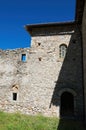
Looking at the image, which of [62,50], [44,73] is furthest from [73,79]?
[62,50]

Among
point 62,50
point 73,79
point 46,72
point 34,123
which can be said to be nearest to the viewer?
point 34,123

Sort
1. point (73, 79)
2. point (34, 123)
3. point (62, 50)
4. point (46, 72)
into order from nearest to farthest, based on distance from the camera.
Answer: point (34, 123)
point (73, 79)
point (46, 72)
point (62, 50)

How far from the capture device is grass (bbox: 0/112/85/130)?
10695 millimetres

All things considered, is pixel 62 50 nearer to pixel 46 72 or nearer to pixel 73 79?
pixel 46 72

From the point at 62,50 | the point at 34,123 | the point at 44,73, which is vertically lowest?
the point at 34,123

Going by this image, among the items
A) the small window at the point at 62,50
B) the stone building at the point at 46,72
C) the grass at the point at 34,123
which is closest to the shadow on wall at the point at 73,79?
the stone building at the point at 46,72

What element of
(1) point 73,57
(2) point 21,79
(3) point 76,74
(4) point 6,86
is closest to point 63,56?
(1) point 73,57

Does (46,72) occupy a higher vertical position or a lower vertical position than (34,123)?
higher

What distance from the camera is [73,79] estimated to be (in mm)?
13375

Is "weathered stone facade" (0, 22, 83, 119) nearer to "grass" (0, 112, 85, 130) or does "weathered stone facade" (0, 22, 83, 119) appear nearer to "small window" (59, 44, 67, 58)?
"small window" (59, 44, 67, 58)

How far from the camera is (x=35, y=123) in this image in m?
11.5

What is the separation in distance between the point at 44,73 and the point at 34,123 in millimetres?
4093

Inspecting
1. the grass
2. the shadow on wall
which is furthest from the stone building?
the grass

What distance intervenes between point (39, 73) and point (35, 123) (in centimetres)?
411
